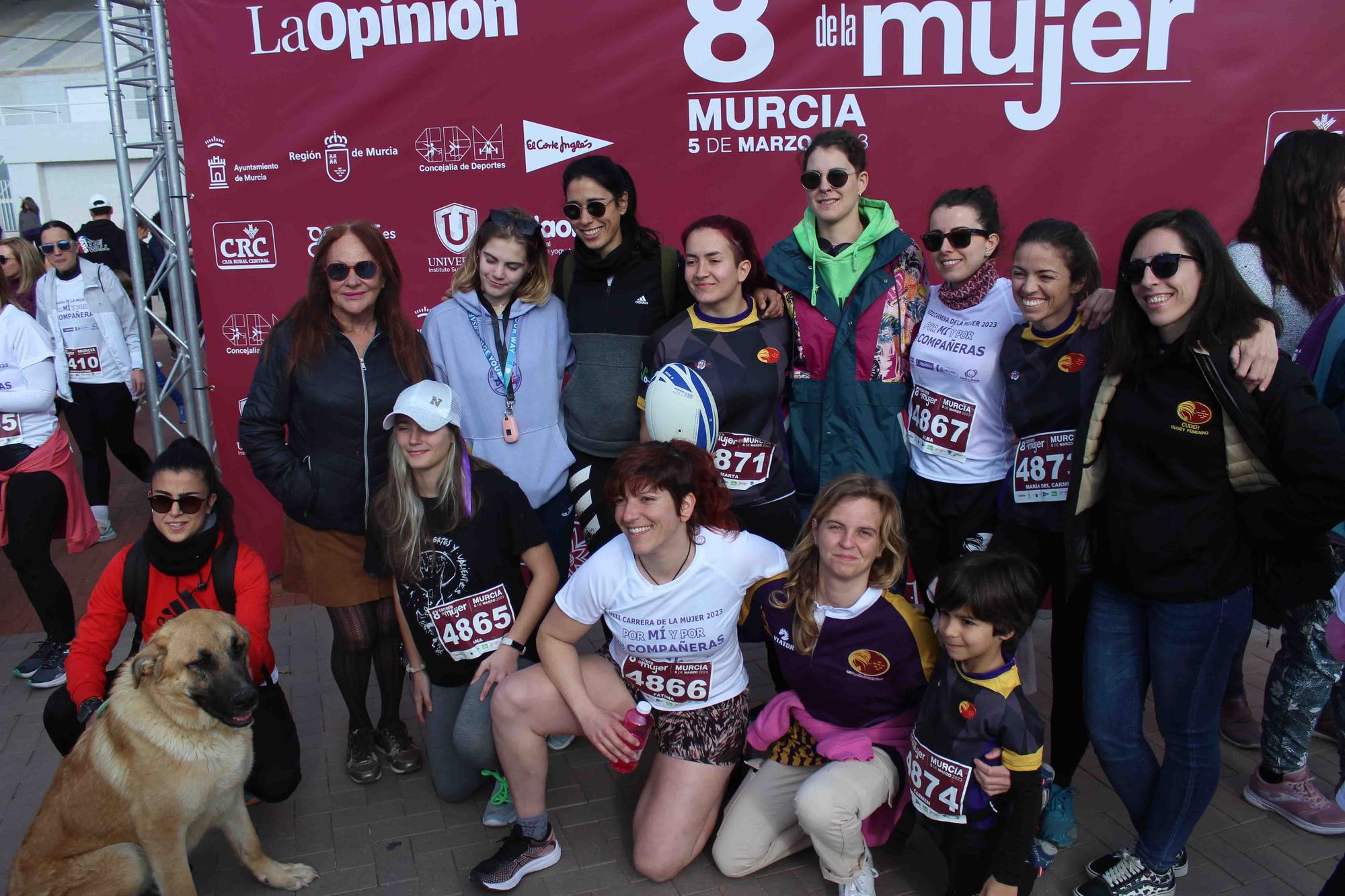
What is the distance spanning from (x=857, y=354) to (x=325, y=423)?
69.1 inches

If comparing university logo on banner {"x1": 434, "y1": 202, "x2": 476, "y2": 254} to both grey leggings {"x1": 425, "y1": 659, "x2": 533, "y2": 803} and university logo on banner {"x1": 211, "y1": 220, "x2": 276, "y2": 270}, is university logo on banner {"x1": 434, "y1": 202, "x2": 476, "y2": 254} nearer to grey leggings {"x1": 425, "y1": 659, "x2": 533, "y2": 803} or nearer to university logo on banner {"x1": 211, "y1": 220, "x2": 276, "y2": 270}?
university logo on banner {"x1": 211, "y1": 220, "x2": 276, "y2": 270}

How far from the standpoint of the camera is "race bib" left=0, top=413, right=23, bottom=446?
4074mm

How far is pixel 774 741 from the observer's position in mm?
2979

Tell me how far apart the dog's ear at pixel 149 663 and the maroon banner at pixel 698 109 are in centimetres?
298

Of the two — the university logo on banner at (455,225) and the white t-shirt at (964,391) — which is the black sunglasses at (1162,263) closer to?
the white t-shirt at (964,391)

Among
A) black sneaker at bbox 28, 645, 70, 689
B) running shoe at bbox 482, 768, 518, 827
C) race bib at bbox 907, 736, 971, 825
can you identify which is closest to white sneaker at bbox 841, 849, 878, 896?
race bib at bbox 907, 736, 971, 825

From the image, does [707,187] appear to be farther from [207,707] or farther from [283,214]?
[207,707]

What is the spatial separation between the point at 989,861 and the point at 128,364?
585 centimetres

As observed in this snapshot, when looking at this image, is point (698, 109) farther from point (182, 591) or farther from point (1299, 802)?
point (1299, 802)

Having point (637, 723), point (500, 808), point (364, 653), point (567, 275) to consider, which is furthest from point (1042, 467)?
point (364, 653)

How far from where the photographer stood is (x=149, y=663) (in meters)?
2.51

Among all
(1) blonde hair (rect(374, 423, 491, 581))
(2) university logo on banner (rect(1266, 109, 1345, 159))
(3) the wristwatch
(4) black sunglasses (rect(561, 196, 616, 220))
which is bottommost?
(3) the wristwatch

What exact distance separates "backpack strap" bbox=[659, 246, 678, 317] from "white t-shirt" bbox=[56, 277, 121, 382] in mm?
4419

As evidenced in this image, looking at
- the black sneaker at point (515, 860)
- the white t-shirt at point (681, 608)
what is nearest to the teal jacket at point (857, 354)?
the white t-shirt at point (681, 608)
